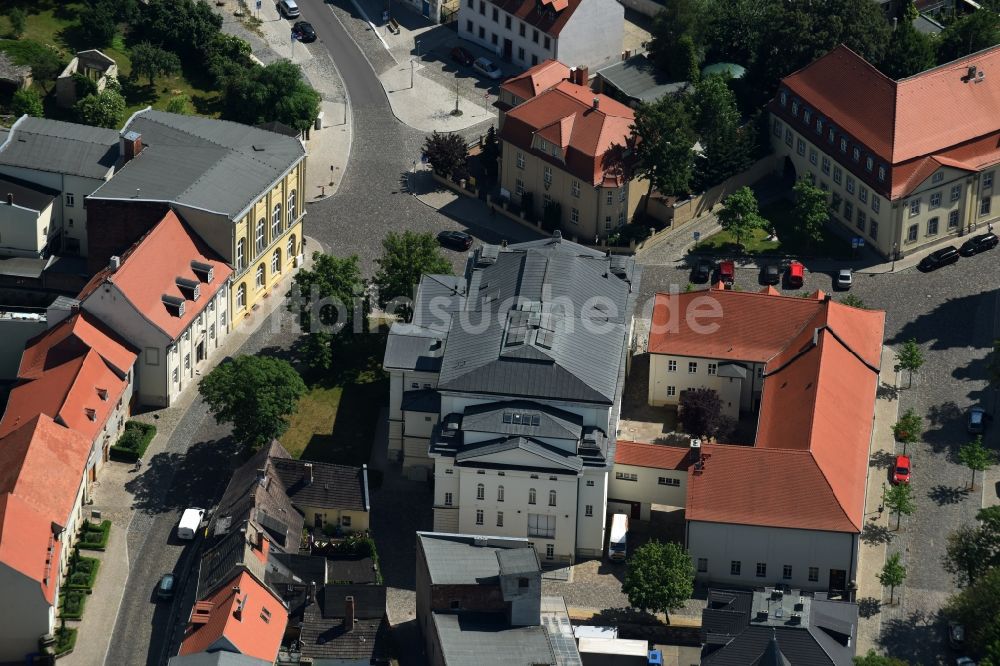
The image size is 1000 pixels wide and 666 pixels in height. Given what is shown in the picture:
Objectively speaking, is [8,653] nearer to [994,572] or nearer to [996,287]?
[994,572]

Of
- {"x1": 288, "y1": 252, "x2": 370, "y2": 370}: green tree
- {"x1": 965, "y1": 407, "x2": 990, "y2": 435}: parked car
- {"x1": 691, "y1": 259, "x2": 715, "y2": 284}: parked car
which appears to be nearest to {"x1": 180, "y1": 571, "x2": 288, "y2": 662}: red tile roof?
{"x1": 288, "y1": 252, "x2": 370, "y2": 370}: green tree

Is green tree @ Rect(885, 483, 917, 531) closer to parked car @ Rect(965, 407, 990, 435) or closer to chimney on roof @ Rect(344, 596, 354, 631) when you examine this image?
parked car @ Rect(965, 407, 990, 435)

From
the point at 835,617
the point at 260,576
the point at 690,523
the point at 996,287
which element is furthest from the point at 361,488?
the point at 996,287

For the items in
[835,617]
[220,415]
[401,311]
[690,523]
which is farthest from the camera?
[401,311]

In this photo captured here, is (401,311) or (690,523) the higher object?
(401,311)

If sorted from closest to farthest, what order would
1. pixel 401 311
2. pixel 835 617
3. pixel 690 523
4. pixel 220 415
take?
pixel 835 617 < pixel 690 523 < pixel 220 415 < pixel 401 311

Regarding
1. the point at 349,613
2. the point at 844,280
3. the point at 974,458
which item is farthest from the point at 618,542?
the point at 844,280

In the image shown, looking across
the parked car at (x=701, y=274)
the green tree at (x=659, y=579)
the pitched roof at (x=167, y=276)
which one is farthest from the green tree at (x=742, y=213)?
the green tree at (x=659, y=579)

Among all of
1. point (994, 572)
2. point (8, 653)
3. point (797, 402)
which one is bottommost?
point (8, 653)
